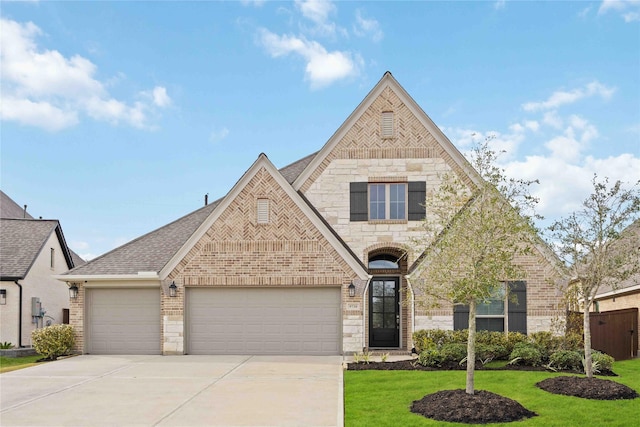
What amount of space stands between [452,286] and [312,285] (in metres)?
7.55

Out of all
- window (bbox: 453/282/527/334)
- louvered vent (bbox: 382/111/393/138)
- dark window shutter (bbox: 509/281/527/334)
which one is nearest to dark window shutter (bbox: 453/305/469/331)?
window (bbox: 453/282/527/334)

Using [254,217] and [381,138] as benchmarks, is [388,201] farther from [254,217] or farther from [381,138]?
[254,217]

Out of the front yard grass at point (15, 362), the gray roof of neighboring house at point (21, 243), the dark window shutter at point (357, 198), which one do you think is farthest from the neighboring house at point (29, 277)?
the dark window shutter at point (357, 198)

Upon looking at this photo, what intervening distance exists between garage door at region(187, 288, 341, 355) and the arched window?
8.70ft

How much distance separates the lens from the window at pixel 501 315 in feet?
57.9

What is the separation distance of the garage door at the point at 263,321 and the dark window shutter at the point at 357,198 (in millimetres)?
2834

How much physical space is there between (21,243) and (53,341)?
7.98 metres

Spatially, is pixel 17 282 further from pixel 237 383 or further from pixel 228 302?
pixel 237 383

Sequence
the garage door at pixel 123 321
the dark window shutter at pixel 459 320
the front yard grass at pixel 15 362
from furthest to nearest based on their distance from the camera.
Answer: the garage door at pixel 123 321 < the dark window shutter at pixel 459 320 < the front yard grass at pixel 15 362

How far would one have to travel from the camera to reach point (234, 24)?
49.7ft

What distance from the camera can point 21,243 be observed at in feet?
80.1

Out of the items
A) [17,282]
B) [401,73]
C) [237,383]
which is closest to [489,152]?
[237,383]

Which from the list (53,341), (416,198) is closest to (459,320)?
(416,198)

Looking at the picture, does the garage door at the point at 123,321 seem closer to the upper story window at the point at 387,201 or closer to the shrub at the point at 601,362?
the upper story window at the point at 387,201
